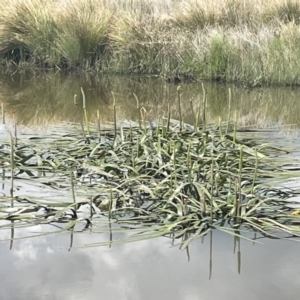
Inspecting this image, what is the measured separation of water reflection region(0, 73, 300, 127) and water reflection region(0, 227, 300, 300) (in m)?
2.11

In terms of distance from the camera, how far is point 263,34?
7.18 meters

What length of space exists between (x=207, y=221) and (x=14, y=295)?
2.63 ft

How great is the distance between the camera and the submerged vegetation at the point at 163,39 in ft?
22.9

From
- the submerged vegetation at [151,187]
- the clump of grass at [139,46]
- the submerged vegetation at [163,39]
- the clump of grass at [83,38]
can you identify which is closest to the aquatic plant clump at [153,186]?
the submerged vegetation at [151,187]

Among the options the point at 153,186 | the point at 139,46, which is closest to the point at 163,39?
the point at 139,46

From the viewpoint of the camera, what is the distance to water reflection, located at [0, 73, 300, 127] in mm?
5098

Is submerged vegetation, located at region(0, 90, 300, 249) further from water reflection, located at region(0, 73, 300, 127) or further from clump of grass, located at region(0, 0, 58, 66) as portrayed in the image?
clump of grass, located at region(0, 0, 58, 66)

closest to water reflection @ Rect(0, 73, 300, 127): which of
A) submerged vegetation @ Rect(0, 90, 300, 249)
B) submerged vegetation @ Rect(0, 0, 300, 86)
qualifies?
submerged vegetation @ Rect(0, 0, 300, 86)

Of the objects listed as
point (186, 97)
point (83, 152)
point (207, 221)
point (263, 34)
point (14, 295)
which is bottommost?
point (14, 295)

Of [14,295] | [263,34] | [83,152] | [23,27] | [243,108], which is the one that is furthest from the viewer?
[23,27]

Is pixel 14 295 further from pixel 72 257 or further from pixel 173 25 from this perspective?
pixel 173 25

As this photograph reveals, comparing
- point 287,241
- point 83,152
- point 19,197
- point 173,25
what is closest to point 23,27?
point 173,25

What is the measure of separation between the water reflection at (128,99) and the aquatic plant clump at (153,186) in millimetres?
1060

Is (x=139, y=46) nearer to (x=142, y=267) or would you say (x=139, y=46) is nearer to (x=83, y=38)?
(x=83, y=38)
